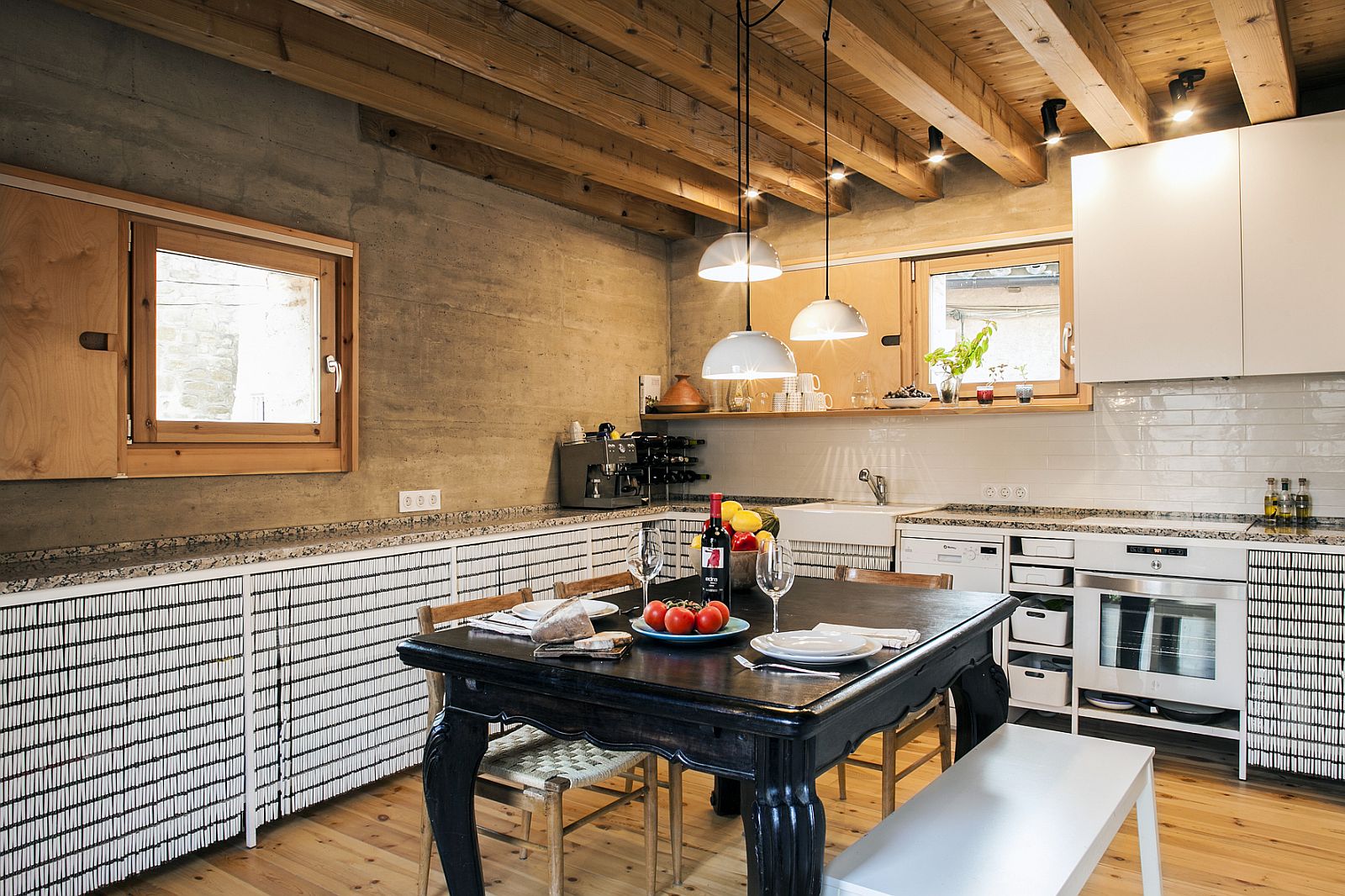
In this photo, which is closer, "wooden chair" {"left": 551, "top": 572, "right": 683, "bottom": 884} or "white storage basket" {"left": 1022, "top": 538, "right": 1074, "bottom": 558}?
"wooden chair" {"left": 551, "top": 572, "right": 683, "bottom": 884}

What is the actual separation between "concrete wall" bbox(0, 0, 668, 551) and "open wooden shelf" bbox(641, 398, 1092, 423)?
27.9 inches

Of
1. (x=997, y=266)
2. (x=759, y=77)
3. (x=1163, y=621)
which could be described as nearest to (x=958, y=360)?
(x=997, y=266)

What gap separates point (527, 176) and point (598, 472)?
65.7 inches

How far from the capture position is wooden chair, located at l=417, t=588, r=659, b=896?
2.39 meters

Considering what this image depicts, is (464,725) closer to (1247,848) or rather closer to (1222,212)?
(1247,848)

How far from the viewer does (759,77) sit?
3.70 m

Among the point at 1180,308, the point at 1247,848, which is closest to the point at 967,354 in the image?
the point at 1180,308

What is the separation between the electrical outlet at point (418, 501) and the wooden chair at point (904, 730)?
209 centimetres

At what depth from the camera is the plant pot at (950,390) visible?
4.82 m

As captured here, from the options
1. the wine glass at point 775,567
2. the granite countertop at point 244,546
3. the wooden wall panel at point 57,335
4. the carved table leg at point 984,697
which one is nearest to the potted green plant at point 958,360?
the granite countertop at point 244,546

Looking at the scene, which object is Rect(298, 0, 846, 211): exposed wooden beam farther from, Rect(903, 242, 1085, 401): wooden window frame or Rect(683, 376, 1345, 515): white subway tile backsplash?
Rect(683, 376, 1345, 515): white subway tile backsplash

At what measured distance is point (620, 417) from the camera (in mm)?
5762

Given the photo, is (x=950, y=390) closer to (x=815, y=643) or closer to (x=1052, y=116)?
(x=1052, y=116)

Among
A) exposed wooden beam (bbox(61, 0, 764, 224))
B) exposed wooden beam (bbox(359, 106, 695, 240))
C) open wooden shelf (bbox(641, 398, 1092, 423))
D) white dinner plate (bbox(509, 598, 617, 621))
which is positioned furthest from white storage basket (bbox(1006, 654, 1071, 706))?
exposed wooden beam (bbox(359, 106, 695, 240))
